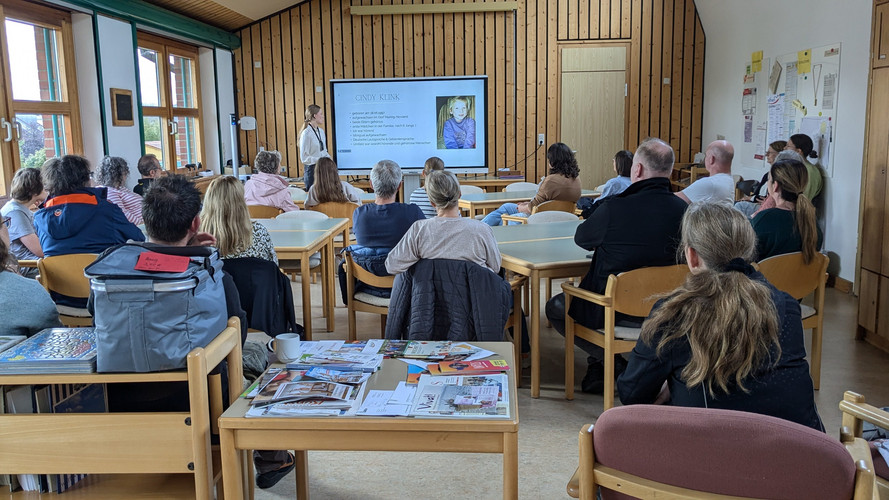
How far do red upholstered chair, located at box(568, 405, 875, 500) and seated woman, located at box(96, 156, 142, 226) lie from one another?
15.5 ft

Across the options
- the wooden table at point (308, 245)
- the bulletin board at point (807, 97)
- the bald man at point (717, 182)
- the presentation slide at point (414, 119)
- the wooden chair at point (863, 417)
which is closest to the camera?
the wooden chair at point (863, 417)

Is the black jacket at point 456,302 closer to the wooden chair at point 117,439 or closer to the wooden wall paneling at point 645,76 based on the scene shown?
the wooden chair at point 117,439

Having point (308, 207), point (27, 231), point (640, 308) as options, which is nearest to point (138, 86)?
point (308, 207)

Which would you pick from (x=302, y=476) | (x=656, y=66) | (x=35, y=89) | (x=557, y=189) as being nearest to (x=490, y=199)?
(x=557, y=189)

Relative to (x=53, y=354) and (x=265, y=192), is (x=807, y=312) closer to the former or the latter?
(x=53, y=354)

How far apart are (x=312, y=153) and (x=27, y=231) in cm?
477

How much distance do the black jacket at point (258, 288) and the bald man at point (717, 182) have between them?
269 cm

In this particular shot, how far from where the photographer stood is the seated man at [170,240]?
206cm

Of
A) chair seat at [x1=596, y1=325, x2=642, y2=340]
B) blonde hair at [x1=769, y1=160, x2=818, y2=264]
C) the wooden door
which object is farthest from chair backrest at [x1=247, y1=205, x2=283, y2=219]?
the wooden door

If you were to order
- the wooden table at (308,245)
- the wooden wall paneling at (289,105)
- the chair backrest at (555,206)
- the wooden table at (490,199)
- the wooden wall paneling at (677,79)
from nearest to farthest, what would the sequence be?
the wooden table at (308,245)
the chair backrest at (555,206)
the wooden table at (490,199)
the wooden wall paneling at (677,79)
the wooden wall paneling at (289,105)

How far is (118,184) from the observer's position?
17.9 feet

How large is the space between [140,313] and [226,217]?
1827 mm

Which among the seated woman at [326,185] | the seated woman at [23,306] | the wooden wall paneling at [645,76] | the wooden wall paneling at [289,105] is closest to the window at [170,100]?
the wooden wall paneling at [289,105]

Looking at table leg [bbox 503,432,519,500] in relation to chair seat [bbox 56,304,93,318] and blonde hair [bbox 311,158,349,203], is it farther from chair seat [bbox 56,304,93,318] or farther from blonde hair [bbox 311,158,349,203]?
blonde hair [bbox 311,158,349,203]
